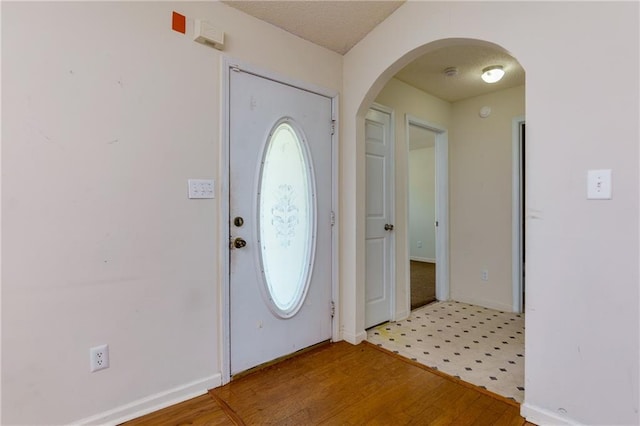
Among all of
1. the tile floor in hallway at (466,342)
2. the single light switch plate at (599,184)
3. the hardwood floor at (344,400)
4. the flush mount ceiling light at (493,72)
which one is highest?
the flush mount ceiling light at (493,72)

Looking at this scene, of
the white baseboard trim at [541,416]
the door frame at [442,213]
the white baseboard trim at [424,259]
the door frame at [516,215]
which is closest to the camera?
the white baseboard trim at [541,416]

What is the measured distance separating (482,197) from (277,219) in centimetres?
250

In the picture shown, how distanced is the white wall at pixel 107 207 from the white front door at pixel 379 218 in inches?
54.6

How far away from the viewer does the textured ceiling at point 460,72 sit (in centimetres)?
255

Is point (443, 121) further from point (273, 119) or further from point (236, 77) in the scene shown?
point (236, 77)

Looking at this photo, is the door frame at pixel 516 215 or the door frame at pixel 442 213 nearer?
the door frame at pixel 516 215

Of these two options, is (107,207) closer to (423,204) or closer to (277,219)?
(277,219)

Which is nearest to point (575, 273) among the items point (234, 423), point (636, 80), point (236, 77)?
point (636, 80)

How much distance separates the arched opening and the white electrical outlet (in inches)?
69.1

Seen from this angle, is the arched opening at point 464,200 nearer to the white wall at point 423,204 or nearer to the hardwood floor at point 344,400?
the hardwood floor at point 344,400

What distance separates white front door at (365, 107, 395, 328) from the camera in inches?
112

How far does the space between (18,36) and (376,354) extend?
2.71 metres

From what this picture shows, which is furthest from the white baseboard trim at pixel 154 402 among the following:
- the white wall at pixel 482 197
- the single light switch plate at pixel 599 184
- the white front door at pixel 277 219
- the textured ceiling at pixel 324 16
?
the white wall at pixel 482 197

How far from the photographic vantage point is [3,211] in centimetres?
Answer: 133
